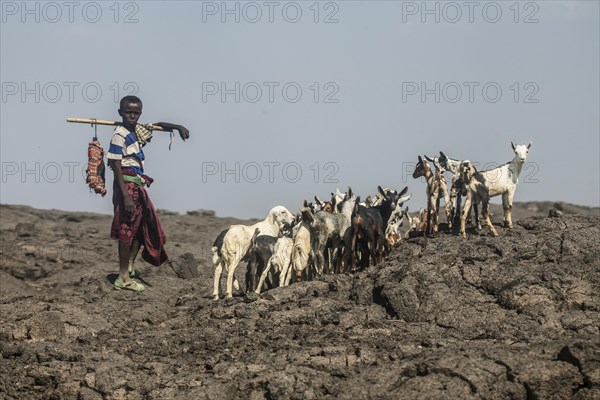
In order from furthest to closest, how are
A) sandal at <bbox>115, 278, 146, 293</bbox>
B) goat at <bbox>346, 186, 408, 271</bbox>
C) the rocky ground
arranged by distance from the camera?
sandal at <bbox>115, 278, 146, 293</bbox>, goat at <bbox>346, 186, 408, 271</bbox>, the rocky ground

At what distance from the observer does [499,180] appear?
21203mm

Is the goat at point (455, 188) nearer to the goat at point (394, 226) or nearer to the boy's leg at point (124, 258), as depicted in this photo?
the goat at point (394, 226)

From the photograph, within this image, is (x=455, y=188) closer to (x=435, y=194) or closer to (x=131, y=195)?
(x=435, y=194)

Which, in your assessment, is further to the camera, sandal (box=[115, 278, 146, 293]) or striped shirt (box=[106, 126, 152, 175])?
sandal (box=[115, 278, 146, 293])

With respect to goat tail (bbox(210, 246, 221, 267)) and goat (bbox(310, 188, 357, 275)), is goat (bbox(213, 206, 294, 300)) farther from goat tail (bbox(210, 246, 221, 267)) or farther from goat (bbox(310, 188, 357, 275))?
goat (bbox(310, 188, 357, 275))

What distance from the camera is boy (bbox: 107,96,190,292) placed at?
69.4 ft

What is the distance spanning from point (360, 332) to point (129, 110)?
6.00 m

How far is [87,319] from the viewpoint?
19953 mm

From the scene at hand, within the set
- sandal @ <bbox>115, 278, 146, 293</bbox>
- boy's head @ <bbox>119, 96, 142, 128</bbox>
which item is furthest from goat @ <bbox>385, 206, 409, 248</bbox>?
boy's head @ <bbox>119, 96, 142, 128</bbox>

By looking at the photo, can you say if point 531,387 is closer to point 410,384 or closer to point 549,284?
point 410,384

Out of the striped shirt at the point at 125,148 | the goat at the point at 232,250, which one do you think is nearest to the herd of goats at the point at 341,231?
the goat at the point at 232,250

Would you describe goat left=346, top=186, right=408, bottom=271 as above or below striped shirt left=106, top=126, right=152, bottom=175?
below

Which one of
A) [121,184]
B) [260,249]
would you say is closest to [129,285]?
[121,184]

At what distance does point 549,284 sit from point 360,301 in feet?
9.08
